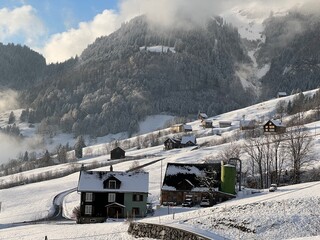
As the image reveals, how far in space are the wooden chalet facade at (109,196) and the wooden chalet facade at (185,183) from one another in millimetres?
6132

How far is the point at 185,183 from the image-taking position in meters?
72.5

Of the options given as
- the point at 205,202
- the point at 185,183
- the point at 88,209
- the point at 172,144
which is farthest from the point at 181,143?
the point at 88,209

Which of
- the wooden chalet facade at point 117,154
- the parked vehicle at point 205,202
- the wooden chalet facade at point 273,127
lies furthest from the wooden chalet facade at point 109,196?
the wooden chalet facade at point 273,127

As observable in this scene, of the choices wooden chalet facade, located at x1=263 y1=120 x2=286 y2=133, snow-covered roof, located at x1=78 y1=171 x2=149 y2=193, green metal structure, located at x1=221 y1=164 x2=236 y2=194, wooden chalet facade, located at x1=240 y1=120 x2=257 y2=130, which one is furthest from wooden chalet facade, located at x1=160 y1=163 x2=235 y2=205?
wooden chalet facade, located at x1=240 y1=120 x2=257 y2=130

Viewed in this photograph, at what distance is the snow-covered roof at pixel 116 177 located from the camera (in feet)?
220

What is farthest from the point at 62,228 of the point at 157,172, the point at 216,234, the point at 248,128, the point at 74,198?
the point at 248,128

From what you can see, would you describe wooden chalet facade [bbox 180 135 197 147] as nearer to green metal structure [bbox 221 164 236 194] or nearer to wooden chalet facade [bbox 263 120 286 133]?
wooden chalet facade [bbox 263 120 286 133]

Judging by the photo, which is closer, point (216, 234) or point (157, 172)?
point (216, 234)

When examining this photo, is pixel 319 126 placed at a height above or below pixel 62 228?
above

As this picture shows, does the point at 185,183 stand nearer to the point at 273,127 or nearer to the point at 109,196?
the point at 109,196

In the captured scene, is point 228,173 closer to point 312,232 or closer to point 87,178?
point 87,178

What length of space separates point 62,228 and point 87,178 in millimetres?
22770

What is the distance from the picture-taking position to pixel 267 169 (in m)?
84.2

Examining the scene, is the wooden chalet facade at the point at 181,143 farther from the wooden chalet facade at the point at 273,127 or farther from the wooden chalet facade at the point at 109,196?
the wooden chalet facade at the point at 109,196
